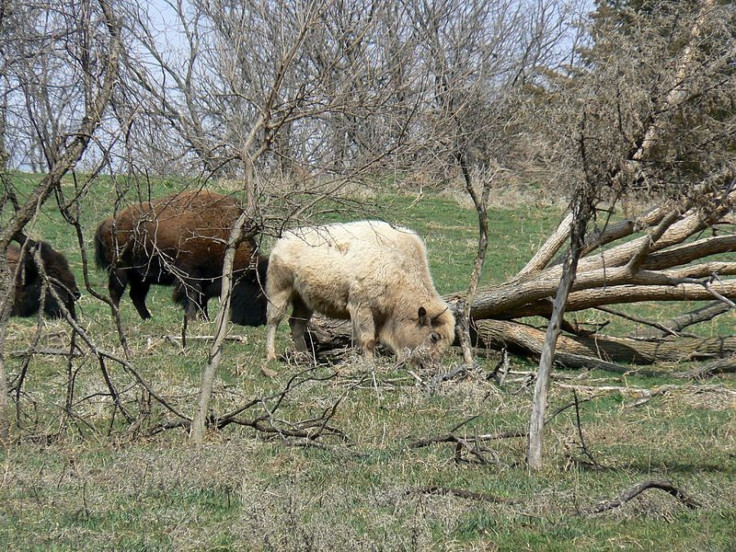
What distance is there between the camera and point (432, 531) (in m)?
5.51

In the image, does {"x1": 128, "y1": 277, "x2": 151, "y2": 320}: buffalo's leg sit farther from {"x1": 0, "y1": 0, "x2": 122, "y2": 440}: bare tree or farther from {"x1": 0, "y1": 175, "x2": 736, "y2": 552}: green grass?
{"x1": 0, "y1": 0, "x2": 122, "y2": 440}: bare tree

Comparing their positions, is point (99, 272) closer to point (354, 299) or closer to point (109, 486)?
point (354, 299)

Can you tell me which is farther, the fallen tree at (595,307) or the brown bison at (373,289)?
the brown bison at (373,289)

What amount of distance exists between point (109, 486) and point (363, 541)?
7.57 feet

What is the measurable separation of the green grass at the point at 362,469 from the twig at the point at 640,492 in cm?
5

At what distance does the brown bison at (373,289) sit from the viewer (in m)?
13.5

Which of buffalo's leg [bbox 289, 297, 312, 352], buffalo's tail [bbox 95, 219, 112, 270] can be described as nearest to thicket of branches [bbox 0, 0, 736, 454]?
buffalo's leg [bbox 289, 297, 312, 352]

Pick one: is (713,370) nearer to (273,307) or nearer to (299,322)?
(299,322)

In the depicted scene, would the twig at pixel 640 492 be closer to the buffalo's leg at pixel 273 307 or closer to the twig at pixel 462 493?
the twig at pixel 462 493

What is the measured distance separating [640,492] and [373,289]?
7.76m

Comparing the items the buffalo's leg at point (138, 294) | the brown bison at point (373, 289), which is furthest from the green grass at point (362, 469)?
the buffalo's leg at point (138, 294)

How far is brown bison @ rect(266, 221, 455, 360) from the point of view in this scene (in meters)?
13.5

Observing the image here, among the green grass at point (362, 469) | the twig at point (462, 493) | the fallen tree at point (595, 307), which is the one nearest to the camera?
the green grass at point (362, 469)

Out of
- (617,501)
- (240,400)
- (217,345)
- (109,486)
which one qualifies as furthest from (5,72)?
(617,501)
